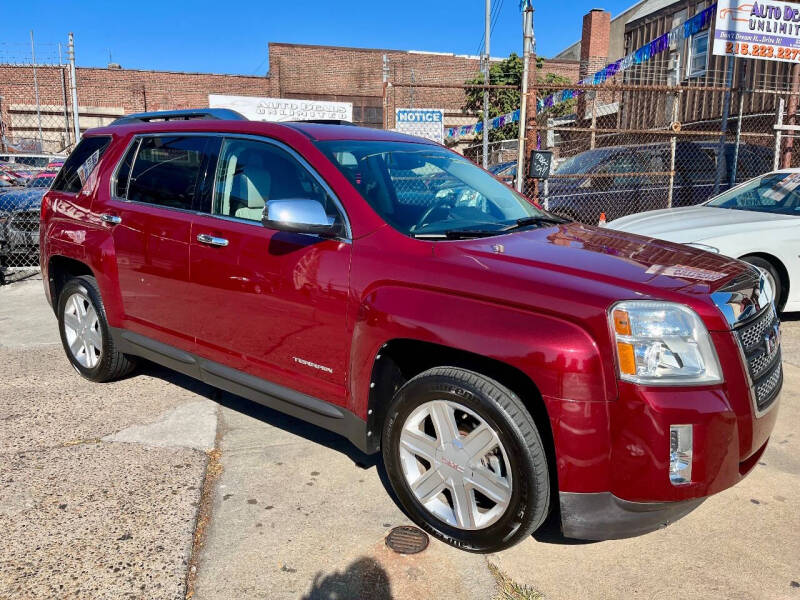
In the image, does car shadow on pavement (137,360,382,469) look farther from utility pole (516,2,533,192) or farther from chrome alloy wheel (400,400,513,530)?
utility pole (516,2,533,192)

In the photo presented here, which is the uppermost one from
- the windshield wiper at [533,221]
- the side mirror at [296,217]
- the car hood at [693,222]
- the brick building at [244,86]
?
the brick building at [244,86]

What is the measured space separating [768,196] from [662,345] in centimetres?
533

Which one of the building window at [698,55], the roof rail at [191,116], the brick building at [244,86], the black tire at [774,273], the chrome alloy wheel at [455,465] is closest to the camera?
the chrome alloy wheel at [455,465]

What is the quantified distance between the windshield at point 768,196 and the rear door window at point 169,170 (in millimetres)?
5504

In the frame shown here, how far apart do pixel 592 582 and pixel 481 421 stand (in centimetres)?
78

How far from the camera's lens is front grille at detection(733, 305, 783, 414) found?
2.43 m

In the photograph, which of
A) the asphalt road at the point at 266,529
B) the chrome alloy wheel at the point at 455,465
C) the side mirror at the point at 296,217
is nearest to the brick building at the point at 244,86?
the asphalt road at the point at 266,529

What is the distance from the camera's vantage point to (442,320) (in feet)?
8.23

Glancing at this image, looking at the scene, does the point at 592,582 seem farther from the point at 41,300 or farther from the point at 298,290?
the point at 41,300

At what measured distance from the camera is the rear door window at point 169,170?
3.69 meters

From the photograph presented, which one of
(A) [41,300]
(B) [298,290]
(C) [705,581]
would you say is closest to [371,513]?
(B) [298,290]

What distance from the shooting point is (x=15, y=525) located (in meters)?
2.85

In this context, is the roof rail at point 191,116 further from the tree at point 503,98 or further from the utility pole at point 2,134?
the utility pole at point 2,134

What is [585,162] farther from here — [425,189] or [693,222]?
[425,189]
